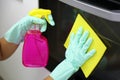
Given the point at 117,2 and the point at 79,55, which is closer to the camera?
the point at 117,2

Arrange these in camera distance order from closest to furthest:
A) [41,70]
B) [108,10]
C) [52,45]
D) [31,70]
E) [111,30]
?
[108,10] → [111,30] → [52,45] → [41,70] → [31,70]

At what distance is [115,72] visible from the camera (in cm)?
72

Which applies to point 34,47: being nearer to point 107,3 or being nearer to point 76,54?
point 76,54

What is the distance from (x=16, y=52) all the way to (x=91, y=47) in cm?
91

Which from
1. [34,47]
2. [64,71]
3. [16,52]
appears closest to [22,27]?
[34,47]

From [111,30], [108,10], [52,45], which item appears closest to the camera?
[108,10]

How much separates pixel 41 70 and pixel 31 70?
143 mm

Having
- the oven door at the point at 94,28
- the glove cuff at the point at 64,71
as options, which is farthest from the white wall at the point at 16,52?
the glove cuff at the point at 64,71

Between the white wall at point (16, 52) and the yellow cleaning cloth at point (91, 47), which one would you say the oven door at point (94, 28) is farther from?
the white wall at point (16, 52)

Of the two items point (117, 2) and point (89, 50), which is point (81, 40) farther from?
point (117, 2)

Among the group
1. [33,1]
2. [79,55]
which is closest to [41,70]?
[33,1]

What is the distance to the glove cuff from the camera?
795mm

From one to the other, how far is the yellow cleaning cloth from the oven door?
0.02 meters

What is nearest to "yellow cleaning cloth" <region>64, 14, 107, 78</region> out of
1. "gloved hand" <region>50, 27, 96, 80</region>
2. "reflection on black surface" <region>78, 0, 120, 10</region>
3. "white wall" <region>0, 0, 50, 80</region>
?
"gloved hand" <region>50, 27, 96, 80</region>
